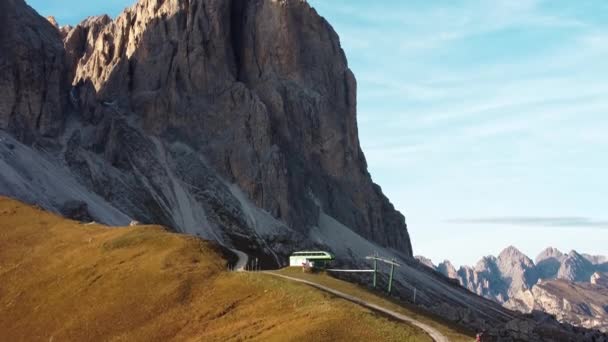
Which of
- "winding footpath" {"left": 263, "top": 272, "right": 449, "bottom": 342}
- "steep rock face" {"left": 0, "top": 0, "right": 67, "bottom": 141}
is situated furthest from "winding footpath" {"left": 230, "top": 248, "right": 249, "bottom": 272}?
"steep rock face" {"left": 0, "top": 0, "right": 67, "bottom": 141}

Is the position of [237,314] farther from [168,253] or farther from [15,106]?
[15,106]

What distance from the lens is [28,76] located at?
18788 cm

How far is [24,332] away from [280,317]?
2472 centimetres

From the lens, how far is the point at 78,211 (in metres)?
156

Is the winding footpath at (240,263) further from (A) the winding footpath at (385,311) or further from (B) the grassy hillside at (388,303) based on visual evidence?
(A) the winding footpath at (385,311)

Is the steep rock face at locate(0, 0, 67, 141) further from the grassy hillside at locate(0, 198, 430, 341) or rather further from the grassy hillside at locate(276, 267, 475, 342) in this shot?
the grassy hillside at locate(276, 267, 475, 342)

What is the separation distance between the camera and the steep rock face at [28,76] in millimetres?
183375

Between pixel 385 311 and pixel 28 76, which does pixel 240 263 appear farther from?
pixel 28 76

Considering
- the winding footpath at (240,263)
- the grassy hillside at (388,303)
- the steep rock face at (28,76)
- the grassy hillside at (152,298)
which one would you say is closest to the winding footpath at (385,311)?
the grassy hillside at (388,303)

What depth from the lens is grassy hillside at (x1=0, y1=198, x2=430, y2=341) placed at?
56.4 metres

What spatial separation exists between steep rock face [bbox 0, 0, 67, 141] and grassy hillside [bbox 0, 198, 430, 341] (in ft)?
315

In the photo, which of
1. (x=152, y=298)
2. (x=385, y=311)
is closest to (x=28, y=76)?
(x=152, y=298)

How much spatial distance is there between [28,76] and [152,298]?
437 ft

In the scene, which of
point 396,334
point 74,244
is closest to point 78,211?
point 74,244
